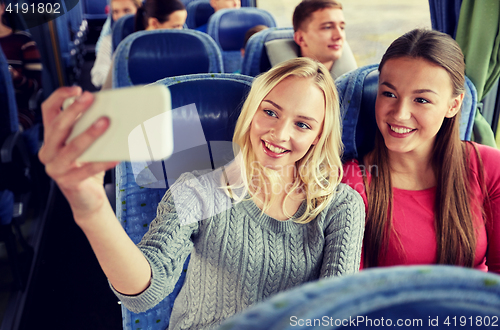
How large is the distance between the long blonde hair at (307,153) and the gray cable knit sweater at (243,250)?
1.7 inches

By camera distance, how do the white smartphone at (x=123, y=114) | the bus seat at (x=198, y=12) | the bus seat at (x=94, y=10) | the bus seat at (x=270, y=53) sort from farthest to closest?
the bus seat at (x=94, y=10) → the bus seat at (x=198, y=12) → the bus seat at (x=270, y=53) → the white smartphone at (x=123, y=114)

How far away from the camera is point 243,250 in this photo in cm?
90

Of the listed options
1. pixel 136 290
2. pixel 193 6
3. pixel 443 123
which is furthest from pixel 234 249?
pixel 193 6

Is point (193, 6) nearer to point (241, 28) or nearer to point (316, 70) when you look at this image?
point (241, 28)

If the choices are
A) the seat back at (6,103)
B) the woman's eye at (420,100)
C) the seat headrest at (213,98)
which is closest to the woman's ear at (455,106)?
the woman's eye at (420,100)

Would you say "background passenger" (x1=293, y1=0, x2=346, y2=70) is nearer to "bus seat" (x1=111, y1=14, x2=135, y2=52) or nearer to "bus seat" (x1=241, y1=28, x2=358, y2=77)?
"bus seat" (x1=241, y1=28, x2=358, y2=77)

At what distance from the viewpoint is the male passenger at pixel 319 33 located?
80.3 inches

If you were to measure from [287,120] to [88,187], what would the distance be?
1.80 ft

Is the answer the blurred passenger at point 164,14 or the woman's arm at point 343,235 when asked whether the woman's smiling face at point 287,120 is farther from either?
the blurred passenger at point 164,14

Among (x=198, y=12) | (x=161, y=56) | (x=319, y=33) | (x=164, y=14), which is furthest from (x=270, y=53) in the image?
(x=198, y=12)

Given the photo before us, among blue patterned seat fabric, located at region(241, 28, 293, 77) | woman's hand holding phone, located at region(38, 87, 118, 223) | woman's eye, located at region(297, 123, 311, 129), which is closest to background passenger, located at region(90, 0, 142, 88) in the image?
blue patterned seat fabric, located at region(241, 28, 293, 77)

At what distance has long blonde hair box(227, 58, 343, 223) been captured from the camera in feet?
3.13

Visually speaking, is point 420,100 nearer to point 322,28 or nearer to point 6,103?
point 322,28

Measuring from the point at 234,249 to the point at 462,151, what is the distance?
771mm
